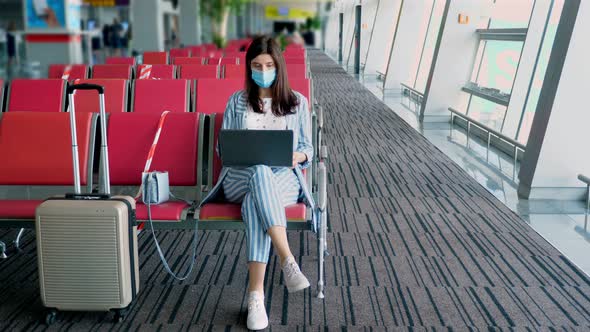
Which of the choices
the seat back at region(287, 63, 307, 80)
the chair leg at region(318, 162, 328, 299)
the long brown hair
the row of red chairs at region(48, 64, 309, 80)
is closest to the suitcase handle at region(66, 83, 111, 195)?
the long brown hair

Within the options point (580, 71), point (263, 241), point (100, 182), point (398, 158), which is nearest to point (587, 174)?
point (580, 71)

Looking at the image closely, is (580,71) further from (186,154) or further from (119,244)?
(119,244)

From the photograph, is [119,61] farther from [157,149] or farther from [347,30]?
[347,30]

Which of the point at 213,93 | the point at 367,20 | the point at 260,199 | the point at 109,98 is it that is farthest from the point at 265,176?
the point at 367,20

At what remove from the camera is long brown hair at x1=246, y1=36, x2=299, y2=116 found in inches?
134

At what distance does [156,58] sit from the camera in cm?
949

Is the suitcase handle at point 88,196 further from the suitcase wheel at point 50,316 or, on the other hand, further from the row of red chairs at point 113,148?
the row of red chairs at point 113,148

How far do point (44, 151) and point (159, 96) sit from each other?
1.72 metres

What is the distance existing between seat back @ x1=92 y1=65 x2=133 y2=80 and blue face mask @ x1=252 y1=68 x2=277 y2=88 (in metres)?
3.92

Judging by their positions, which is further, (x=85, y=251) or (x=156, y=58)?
(x=156, y=58)

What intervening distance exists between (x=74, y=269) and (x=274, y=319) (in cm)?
95

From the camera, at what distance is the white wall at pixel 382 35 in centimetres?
1873

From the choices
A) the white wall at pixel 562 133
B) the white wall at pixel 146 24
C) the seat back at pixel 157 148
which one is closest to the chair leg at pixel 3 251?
the seat back at pixel 157 148

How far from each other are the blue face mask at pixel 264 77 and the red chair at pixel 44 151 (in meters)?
0.97
